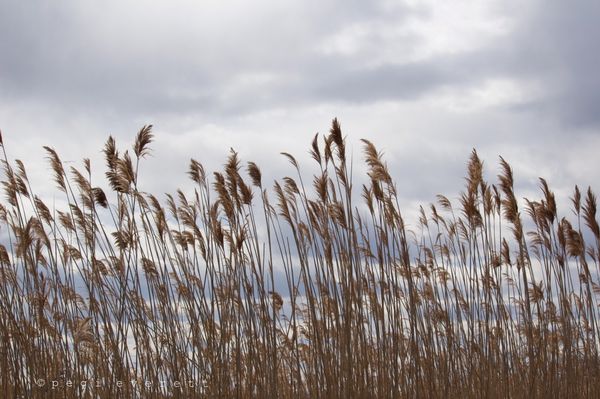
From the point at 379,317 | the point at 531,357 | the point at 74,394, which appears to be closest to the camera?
the point at 74,394

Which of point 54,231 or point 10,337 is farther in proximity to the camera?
point 54,231

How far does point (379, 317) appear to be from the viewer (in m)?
5.46

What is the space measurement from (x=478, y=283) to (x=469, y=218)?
1.80ft

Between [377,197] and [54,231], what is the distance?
2.44m

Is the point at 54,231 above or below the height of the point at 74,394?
above

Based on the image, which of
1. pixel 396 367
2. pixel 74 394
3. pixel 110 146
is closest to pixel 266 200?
pixel 110 146

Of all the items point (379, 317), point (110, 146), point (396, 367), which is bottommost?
point (396, 367)

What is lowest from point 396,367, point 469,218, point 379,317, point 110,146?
point 396,367

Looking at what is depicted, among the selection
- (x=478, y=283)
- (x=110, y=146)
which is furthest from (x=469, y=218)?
(x=110, y=146)

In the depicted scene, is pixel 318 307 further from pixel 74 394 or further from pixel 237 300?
pixel 74 394

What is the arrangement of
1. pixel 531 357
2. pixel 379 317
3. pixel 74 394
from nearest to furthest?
1. pixel 74 394
2. pixel 379 317
3. pixel 531 357

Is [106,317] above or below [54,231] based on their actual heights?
below

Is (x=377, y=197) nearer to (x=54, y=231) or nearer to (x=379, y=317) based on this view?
(x=379, y=317)

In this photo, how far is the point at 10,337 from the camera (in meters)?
5.21
